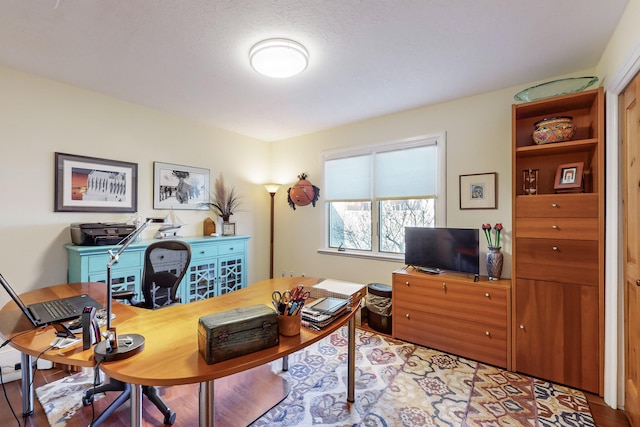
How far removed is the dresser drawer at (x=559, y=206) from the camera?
2.05 meters

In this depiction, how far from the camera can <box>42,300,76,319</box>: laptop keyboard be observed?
1.51 meters

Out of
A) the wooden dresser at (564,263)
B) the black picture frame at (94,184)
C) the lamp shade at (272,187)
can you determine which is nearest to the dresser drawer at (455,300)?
the wooden dresser at (564,263)

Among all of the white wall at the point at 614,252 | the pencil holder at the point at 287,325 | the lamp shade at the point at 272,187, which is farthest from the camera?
the lamp shade at the point at 272,187

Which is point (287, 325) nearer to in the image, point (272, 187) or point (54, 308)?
point (54, 308)

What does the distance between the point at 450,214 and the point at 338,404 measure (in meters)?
2.14

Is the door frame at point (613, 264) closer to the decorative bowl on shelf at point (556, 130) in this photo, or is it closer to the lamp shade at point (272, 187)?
the decorative bowl on shelf at point (556, 130)

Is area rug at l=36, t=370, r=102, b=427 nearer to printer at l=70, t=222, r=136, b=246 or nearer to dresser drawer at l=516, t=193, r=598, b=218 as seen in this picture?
printer at l=70, t=222, r=136, b=246

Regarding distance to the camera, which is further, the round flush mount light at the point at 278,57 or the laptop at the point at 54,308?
the round flush mount light at the point at 278,57

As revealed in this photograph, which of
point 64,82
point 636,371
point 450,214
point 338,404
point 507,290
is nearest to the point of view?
point 636,371

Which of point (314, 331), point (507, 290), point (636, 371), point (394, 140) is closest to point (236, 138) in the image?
point (394, 140)

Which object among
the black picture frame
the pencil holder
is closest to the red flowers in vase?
the pencil holder

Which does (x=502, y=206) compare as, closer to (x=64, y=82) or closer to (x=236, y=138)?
(x=236, y=138)

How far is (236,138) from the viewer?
4172mm

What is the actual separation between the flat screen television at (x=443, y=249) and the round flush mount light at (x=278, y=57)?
6.45 ft
